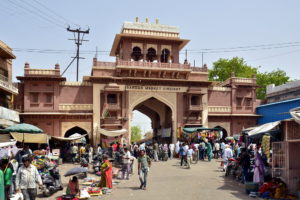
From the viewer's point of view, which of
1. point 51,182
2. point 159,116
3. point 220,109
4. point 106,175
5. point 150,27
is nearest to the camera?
point 51,182

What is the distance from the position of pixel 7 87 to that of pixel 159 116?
12.6 m

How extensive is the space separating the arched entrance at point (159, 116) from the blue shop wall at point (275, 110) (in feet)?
25.0

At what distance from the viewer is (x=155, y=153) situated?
20.4m

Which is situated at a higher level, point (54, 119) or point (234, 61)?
point (234, 61)

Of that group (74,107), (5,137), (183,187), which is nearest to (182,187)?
(183,187)

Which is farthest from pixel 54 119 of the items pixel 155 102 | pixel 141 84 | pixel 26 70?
pixel 155 102

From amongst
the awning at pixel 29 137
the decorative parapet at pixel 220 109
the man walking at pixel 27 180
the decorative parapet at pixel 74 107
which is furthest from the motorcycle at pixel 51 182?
the decorative parapet at pixel 220 109

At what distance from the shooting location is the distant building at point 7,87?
20.3 metres

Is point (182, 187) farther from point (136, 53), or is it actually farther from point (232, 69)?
point (232, 69)

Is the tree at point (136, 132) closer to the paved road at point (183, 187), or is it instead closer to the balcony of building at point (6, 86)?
the balcony of building at point (6, 86)

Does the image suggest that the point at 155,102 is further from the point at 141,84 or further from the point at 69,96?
the point at 69,96

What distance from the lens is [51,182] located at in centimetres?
1038

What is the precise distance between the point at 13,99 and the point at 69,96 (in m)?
3.86

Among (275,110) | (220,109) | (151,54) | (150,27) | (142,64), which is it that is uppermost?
(150,27)
